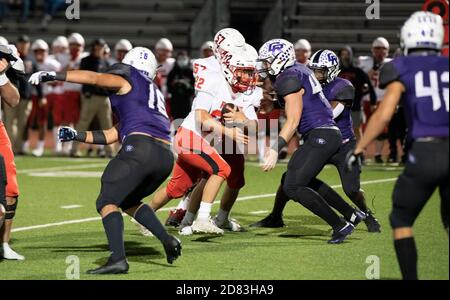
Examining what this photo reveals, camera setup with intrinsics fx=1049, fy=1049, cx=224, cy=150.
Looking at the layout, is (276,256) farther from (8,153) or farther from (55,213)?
(55,213)

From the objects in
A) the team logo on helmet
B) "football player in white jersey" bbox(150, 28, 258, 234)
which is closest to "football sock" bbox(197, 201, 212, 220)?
"football player in white jersey" bbox(150, 28, 258, 234)

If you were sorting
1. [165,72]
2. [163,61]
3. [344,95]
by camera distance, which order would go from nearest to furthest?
[344,95] → [163,61] → [165,72]

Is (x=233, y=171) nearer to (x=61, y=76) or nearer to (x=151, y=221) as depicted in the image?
(x=151, y=221)

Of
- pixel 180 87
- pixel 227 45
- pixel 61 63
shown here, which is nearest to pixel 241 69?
pixel 227 45

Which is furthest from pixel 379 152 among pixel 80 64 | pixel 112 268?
pixel 112 268

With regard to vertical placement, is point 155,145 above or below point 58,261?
above

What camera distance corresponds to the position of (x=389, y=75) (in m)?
6.29

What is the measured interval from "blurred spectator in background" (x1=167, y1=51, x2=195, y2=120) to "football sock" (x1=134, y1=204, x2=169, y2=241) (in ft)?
32.0

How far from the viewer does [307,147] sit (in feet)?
29.2

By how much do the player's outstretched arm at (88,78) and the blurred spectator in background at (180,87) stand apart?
982 centimetres

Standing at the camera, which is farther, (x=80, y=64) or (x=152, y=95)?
(x=80, y=64)

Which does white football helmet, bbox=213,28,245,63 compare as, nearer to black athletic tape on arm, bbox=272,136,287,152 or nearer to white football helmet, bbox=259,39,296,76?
white football helmet, bbox=259,39,296,76

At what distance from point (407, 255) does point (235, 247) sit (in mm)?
2679
